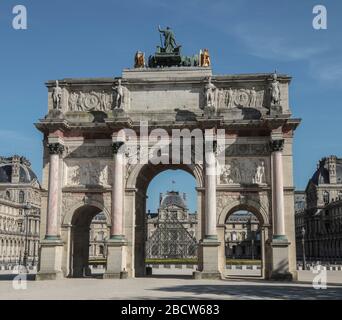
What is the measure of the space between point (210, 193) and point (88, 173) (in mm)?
7225

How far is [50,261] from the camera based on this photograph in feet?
97.6

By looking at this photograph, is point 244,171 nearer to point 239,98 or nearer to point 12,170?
point 239,98

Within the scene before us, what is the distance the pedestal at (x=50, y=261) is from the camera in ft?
96.6

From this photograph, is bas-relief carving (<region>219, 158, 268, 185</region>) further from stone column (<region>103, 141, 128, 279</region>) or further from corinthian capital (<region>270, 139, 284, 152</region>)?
stone column (<region>103, 141, 128, 279</region>)

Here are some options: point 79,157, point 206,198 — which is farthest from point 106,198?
point 206,198

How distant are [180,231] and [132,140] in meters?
63.8

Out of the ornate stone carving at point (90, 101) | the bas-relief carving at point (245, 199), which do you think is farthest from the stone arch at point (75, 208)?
the bas-relief carving at point (245, 199)

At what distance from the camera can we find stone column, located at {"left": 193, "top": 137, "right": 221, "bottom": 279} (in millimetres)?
29031

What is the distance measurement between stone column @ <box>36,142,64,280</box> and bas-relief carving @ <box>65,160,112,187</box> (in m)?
0.95

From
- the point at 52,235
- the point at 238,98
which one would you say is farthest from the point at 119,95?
the point at 52,235

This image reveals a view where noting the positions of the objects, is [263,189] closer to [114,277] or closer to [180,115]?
[180,115]

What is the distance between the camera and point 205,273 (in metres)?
29.0

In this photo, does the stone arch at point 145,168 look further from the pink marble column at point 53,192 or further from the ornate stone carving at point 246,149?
the pink marble column at point 53,192

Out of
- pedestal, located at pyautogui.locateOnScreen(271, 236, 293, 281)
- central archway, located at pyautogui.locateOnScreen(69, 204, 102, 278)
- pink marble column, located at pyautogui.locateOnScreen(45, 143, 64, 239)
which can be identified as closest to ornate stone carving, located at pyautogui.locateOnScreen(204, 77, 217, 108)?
pedestal, located at pyautogui.locateOnScreen(271, 236, 293, 281)
